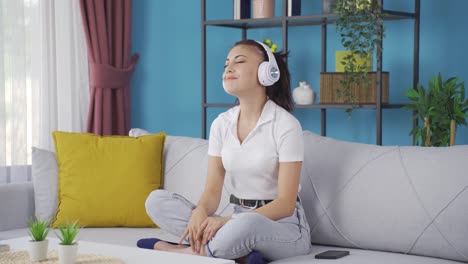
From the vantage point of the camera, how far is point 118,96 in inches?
196

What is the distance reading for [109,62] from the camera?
4938 millimetres

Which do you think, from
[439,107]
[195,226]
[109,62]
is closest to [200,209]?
[195,226]

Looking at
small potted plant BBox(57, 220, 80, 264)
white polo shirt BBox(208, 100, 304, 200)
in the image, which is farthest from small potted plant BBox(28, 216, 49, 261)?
white polo shirt BBox(208, 100, 304, 200)

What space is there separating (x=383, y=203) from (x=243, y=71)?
71 cm

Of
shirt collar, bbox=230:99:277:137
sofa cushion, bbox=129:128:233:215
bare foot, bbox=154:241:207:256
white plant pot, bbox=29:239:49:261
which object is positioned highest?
shirt collar, bbox=230:99:277:137

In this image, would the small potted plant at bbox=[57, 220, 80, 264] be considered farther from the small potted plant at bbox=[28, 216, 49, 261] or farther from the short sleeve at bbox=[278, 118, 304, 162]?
the short sleeve at bbox=[278, 118, 304, 162]

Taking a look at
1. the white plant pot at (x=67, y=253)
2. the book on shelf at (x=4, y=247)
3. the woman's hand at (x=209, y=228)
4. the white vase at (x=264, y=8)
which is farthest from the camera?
the white vase at (x=264, y=8)

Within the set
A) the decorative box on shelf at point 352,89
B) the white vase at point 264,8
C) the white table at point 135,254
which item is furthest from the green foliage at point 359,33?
the white table at point 135,254

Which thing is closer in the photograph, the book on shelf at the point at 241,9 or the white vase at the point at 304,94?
the white vase at the point at 304,94

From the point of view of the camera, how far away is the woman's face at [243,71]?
122 inches

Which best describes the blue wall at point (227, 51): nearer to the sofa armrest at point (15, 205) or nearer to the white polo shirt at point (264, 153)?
the white polo shirt at point (264, 153)

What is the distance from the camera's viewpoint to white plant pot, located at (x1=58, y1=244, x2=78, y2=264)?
2289 millimetres

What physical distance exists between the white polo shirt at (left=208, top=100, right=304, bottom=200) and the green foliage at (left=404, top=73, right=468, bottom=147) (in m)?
0.99

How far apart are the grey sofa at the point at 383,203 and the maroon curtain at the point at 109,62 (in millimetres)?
1640
